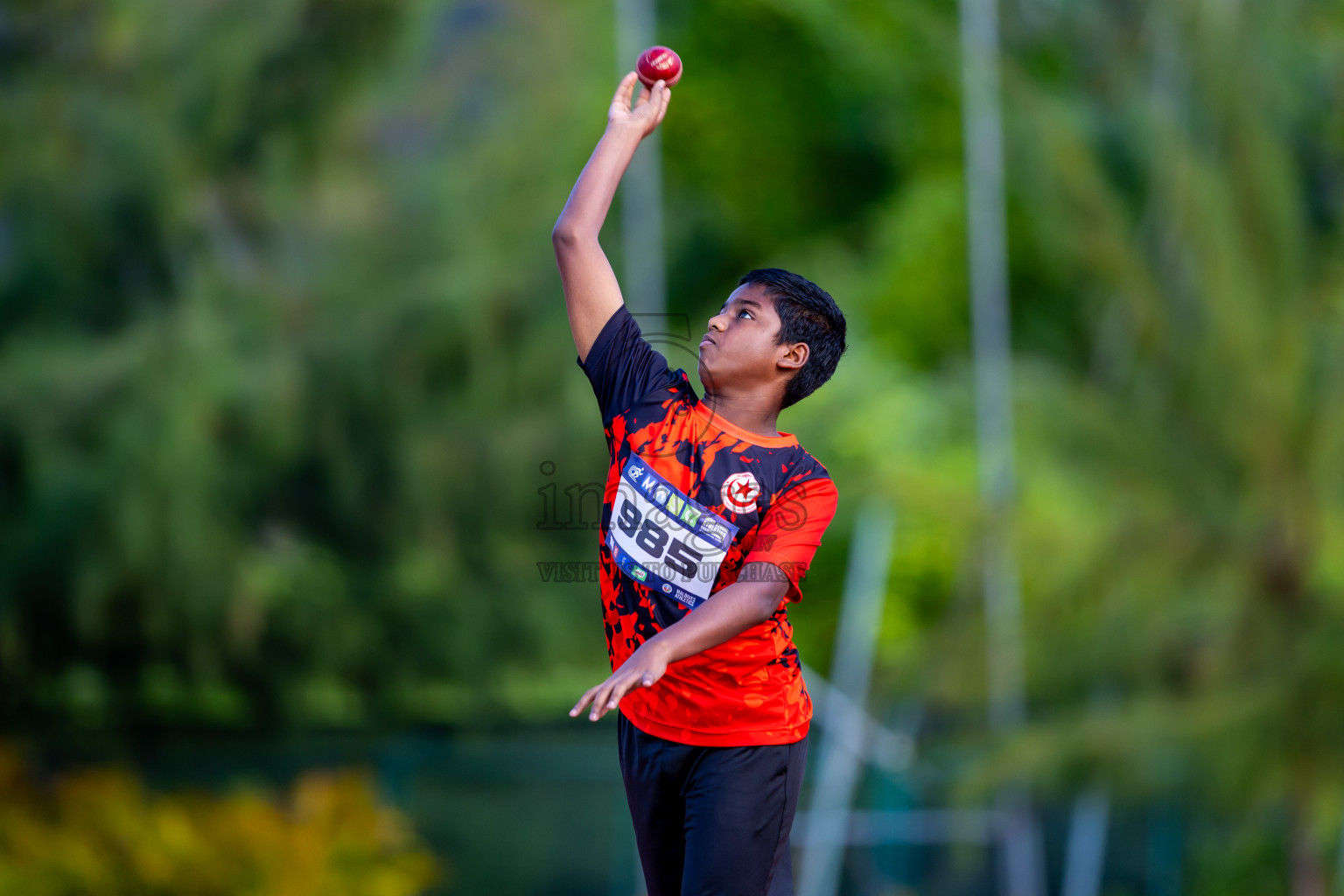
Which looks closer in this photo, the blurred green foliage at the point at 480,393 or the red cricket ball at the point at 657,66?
the red cricket ball at the point at 657,66

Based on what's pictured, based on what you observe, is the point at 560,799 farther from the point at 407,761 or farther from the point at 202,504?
the point at 202,504

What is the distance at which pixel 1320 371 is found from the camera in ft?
20.8

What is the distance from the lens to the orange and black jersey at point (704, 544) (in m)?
2.44

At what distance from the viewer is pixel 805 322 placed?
2508 mm

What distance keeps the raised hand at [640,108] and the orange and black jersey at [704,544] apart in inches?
20.5

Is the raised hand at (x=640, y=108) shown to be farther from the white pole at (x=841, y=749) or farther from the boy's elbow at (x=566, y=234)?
the white pole at (x=841, y=749)

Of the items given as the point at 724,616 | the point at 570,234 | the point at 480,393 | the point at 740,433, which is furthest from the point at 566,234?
the point at 480,393

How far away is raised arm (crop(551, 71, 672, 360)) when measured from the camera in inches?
99.8

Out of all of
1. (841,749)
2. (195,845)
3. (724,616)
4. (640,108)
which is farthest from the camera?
(841,749)

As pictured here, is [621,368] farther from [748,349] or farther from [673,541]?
[673,541]

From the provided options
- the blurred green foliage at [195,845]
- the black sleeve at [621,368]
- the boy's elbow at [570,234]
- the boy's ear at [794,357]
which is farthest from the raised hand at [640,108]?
the blurred green foliage at [195,845]

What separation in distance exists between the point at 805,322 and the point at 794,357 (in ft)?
0.22

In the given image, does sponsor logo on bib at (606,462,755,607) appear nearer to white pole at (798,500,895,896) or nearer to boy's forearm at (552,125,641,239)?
boy's forearm at (552,125,641,239)

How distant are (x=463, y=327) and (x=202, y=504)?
6.77ft
